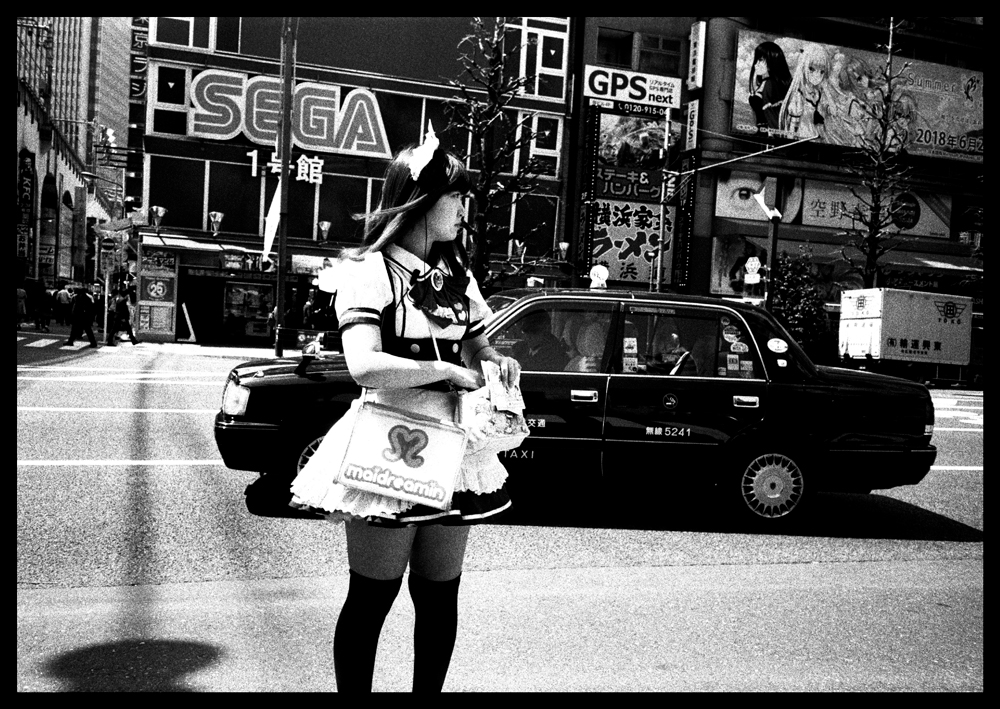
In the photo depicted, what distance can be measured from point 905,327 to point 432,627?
23.7 metres

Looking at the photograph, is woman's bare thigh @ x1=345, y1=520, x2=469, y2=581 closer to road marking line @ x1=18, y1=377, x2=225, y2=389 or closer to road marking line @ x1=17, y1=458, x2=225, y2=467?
road marking line @ x1=17, y1=458, x2=225, y2=467

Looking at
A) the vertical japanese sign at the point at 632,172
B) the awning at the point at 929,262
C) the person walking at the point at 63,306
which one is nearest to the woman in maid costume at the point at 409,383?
the vertical japanese sign at the point at 632,172

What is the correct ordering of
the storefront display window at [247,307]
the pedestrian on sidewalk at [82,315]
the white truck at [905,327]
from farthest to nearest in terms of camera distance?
the storefront display window at [247,307] → the white truck at [905,327] → the pedestrian on sidewalk at [82,315]

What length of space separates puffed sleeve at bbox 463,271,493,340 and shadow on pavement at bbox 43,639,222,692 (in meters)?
1.81

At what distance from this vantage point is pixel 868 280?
95.1ft

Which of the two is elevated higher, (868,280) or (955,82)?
(955,82)

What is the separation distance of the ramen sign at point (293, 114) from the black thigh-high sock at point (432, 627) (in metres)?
28.8

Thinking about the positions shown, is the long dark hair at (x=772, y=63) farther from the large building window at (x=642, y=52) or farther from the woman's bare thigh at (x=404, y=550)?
the woman's bare thigh at (x=404, y=550)

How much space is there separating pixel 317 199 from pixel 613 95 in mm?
12018

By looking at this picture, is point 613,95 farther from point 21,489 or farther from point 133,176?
point 21,489

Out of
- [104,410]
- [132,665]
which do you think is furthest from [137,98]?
[132,665]

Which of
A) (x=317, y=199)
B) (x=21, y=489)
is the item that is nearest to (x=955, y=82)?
(x=317, y=199)

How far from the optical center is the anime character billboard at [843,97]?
3494cm

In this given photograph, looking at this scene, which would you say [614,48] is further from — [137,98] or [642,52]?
[137,98]
